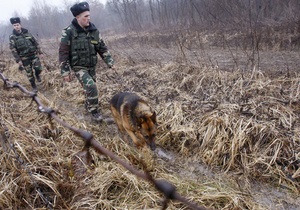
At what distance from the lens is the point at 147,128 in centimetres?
374

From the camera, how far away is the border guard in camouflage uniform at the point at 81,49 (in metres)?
4.53

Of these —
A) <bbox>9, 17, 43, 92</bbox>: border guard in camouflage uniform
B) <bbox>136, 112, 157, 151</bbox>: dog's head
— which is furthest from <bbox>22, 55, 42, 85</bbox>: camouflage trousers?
<bbox>136, 112, 157, 151</bbox>: dog's head

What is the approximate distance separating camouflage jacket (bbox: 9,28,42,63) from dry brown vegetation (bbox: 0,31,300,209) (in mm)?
2040

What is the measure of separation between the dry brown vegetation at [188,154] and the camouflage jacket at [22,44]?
80.3 inches

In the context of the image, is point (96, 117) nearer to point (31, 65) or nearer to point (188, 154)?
point (188, 154)

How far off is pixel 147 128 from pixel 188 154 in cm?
85

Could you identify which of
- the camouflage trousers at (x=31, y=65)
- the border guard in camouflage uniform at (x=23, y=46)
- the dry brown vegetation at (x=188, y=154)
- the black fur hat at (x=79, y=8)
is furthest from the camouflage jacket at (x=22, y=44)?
the black fur hat at (x=79, y=8)

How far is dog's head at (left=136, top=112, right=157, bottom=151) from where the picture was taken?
3691mm

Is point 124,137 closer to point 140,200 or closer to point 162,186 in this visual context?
point 140,200

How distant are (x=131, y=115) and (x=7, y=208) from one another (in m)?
1.96

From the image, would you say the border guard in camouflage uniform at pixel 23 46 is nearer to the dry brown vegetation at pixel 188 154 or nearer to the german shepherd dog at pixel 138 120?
the dry brown vegetation at pixel 188 154

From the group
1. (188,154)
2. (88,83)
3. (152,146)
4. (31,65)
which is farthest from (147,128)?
(31,65)

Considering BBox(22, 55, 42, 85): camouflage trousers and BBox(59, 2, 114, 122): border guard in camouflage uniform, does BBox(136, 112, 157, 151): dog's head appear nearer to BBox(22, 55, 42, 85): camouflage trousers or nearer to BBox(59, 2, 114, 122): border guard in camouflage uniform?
BBox(59, 2, 114, 122): border guard in camouflage uniform

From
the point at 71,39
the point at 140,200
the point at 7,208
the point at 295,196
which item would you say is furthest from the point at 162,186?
the point at 71,39
